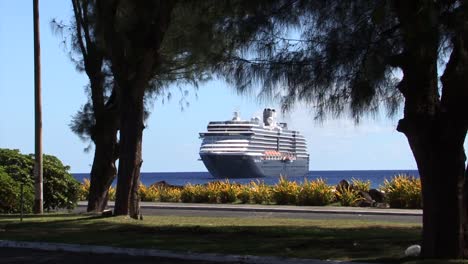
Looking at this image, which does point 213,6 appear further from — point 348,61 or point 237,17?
point 348,61

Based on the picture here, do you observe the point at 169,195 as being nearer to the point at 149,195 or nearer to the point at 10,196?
the point at 149,195

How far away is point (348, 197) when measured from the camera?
1133 inches

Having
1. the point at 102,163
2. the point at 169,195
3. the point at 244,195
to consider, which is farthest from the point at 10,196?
the point at 169,195

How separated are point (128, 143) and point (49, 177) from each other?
663 centimetres

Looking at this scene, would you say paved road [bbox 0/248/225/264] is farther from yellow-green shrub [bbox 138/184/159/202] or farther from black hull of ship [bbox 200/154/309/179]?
black hull of ship [bbox 200/154/309/179]

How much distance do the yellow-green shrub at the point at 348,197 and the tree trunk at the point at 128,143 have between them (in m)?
13.0

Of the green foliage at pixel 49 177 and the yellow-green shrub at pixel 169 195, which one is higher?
the green foliage at pixel 49 177

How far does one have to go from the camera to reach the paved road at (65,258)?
1138cm

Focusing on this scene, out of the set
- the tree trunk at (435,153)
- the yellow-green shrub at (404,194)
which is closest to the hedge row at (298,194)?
the yellow-green shrub at (404,194)

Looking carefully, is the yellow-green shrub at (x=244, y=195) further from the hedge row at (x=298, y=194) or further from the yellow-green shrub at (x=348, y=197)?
the yellow-green shrub at (x=348, y=197)

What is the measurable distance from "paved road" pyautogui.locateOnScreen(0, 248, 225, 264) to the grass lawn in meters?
0.74

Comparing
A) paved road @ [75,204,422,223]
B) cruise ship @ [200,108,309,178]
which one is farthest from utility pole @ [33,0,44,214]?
cruise ship @ [200,108,309,178]

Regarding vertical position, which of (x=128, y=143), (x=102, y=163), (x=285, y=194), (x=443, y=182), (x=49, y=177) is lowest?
(x=285, y=194)

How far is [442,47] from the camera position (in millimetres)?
10078
